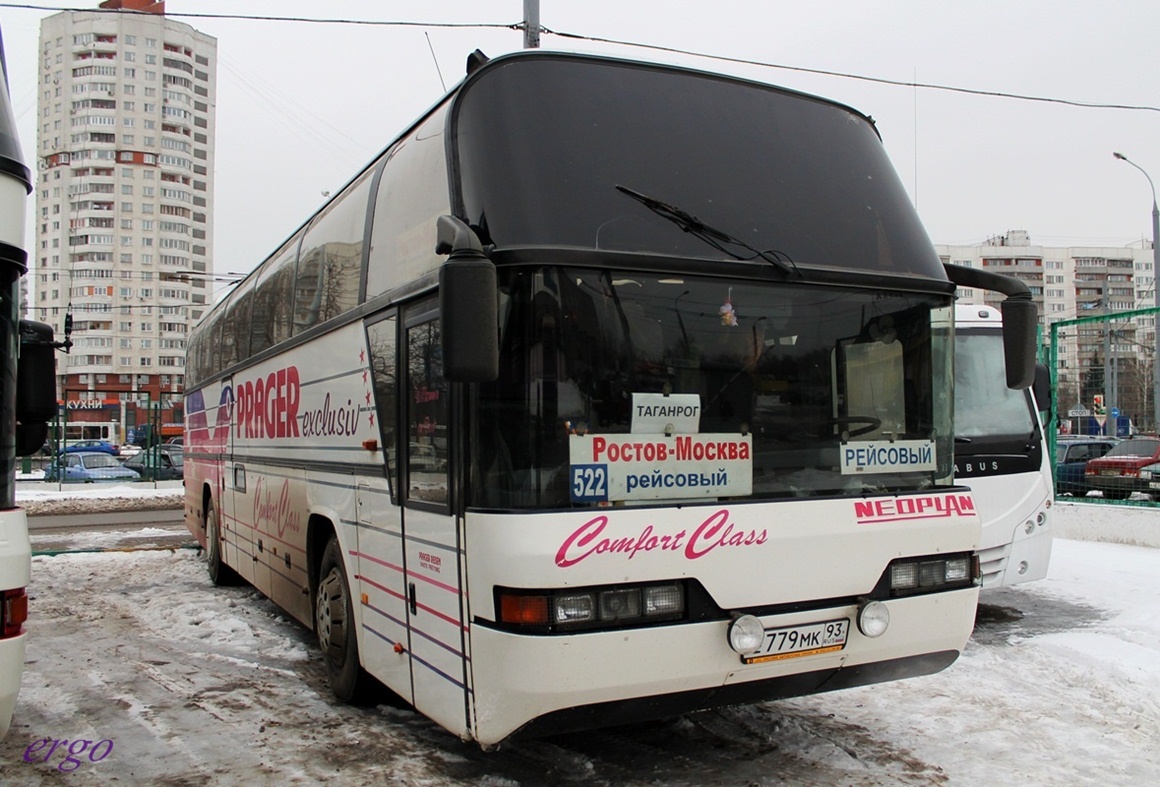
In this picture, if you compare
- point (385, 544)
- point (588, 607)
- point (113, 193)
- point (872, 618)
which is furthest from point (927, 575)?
point (113, 193)

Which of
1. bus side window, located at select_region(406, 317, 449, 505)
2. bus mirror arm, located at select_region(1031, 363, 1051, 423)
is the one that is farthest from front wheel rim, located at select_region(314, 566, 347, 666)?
bus mirror arm, located at select_region(1031, 363, 1051, 423)

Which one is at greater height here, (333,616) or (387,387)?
(387,387)

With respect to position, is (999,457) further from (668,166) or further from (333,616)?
(333,616)

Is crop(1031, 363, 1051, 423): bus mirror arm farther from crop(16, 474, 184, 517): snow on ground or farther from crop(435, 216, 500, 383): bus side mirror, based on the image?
crop(16, 474, 184, 517): snow on ground

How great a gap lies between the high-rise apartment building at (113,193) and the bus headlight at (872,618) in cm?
9560

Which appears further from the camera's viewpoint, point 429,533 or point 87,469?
point 87,469

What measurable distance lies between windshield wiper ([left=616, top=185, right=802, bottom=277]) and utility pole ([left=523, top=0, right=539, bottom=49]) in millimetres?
9599

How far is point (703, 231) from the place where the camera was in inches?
167

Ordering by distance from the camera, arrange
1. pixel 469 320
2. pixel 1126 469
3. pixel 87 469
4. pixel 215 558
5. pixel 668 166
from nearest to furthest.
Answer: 1. pixel 469 320
2. pixel 668 166
3. pixel 215 558
4. pixel 1126 469
5. pixel 87 469

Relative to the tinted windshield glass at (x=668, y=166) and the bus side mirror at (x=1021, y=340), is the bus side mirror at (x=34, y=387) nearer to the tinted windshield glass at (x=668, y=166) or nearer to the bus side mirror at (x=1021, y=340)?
the tinted windshield glass at (x=668, y=166)

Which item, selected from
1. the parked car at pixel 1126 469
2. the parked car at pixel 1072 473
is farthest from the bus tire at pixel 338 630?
the parked car at pixel 1072 473

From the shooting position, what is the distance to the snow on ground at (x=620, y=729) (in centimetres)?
460

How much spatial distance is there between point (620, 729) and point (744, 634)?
1.58 metres

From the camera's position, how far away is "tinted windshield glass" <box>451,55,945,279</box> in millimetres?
4082
